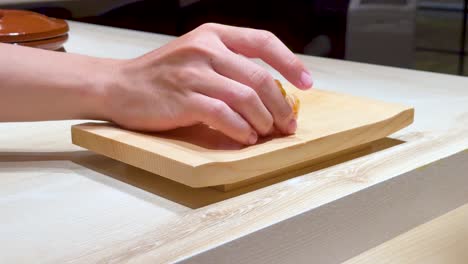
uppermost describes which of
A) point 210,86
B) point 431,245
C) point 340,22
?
point 210,86

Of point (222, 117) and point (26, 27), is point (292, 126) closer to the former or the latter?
point (222, 117)

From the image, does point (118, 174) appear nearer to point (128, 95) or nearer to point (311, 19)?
point (128, 95)

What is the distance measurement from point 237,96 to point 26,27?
2.03ft

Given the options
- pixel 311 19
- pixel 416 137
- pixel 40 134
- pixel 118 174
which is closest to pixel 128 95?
pixel 118 174

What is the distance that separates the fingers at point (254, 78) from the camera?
0.66 metres

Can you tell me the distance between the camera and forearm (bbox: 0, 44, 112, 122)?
0.71 meters

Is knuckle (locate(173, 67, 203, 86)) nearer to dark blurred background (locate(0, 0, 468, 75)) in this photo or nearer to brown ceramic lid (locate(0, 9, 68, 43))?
brown ceramic lid (locate(0, 9, 68, 43))

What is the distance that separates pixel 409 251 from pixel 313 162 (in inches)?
8.8

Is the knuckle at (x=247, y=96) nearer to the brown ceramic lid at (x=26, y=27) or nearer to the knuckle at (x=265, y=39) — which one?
the knuckle at (x=265, y=39)

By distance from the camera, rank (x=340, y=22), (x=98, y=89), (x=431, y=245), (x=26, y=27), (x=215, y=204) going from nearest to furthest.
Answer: (x=215, y=204) → (x=98, y=89) → (x=431, y=245) → (x=26, y=27) → (x=340, y=22)

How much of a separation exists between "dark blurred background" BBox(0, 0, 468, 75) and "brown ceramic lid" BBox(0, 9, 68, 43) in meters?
0.91

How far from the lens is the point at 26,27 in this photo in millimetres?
1133

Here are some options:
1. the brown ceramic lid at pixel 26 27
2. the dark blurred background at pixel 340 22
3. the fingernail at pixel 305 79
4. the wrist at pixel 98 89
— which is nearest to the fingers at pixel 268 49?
the fingernail at pixel 305 79

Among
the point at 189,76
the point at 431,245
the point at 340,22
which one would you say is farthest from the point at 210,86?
the point at 340,22
